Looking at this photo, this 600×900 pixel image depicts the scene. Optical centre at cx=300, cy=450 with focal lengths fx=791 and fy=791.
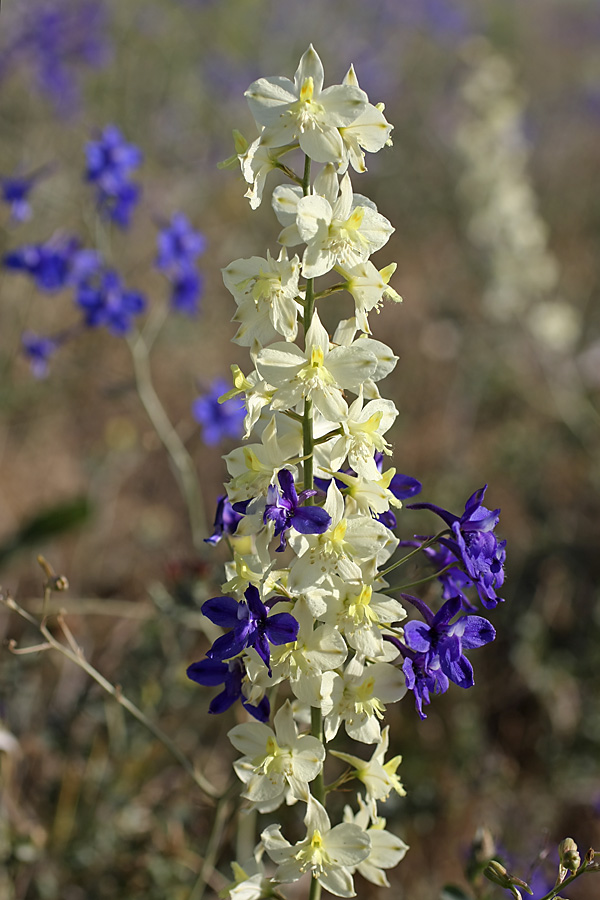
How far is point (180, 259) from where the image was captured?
293 centimetres

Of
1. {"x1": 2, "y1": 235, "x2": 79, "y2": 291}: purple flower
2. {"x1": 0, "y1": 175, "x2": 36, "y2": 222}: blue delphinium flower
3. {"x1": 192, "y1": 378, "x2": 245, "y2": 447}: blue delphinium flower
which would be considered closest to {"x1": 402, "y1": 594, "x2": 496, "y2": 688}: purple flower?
{"x1": 192, "y1": 378, "x2": 245, "y2": 447}: blue delphinium flower

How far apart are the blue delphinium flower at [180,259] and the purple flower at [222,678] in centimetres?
188

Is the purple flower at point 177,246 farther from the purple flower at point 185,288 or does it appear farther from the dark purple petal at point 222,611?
the dark purple petal at point 222,611

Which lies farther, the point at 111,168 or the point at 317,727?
the point at 111,168

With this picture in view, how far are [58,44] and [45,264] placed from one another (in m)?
3.59

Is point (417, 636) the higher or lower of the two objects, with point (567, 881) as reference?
higher

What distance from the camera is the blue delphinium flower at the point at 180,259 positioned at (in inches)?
113

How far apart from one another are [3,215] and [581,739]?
5245 mm

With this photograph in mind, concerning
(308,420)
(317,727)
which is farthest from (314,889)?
(308,420)

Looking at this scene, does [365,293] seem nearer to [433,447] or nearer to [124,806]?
[124,806]

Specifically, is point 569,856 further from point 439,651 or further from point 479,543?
point 479,543

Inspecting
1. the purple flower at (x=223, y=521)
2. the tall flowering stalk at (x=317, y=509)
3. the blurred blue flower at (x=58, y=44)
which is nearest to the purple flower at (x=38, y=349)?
the purple flower at (x=223, y=521)

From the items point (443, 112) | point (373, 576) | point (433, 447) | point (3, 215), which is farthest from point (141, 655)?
point (443, 112)

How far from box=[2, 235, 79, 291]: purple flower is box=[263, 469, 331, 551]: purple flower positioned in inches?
78.4
